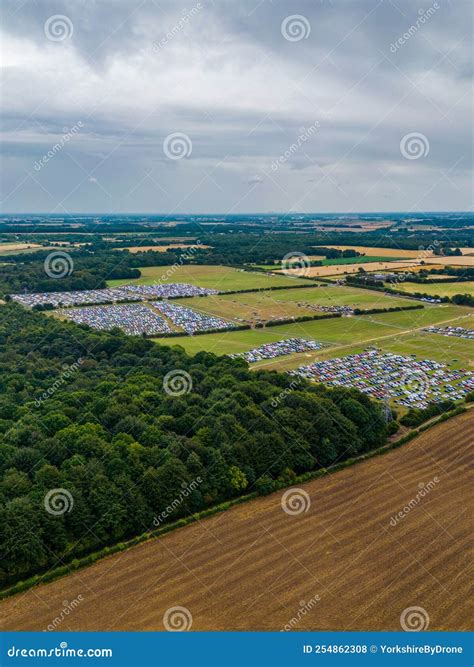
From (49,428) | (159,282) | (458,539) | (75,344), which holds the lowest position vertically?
(458,539)

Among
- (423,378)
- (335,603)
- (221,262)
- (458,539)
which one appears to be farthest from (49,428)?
(221,262)

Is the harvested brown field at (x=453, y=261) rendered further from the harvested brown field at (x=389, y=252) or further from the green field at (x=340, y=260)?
the green field at (x=340, y=260)

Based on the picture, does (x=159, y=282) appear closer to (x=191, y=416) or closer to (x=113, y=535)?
(x=191, y=416)

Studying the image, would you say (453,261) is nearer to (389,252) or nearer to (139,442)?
(389,252)

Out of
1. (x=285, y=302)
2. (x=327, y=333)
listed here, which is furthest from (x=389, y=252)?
(x=327, y=333)

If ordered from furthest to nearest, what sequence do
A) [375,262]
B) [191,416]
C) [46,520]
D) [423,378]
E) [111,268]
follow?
[375,262] < [111,268] < [423,378] < [191,416] < [46,520]

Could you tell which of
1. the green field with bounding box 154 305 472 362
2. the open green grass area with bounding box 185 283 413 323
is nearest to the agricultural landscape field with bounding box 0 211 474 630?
the green field with bounding box 154 305 472 362

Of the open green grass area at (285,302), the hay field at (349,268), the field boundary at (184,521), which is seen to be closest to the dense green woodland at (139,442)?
the field boundary at (184,521)
